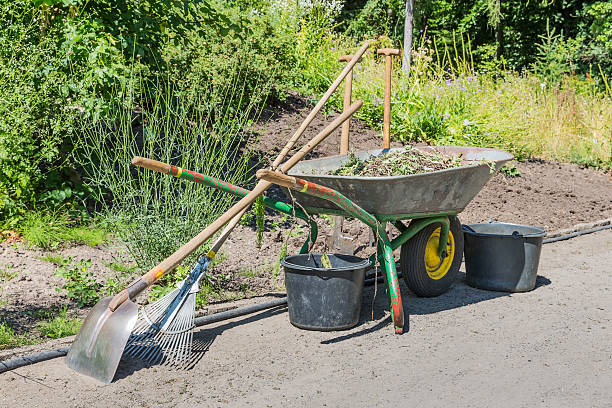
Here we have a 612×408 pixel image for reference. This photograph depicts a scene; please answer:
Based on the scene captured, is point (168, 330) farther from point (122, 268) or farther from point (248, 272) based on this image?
point (248, 272)

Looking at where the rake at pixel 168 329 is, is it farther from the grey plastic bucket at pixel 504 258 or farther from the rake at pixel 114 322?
the grey plastic bucket at pixel 504 258

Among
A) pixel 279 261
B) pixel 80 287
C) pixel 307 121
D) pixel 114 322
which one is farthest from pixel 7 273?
pixel 307 121

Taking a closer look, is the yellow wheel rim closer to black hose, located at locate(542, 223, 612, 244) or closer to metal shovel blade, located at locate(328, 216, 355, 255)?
metal shovel blade, located at locate(328, 216, 355, 255)

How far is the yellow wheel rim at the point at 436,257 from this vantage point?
13.9 ft

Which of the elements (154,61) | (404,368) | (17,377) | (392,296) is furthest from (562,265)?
(17,377)

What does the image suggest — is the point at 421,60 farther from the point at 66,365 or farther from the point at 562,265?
the point at 66,365

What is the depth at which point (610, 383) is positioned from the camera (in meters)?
2.99

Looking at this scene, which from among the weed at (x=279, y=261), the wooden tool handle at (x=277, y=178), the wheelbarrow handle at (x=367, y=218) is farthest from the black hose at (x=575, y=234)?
the wooden tool handle at (x=277, y=178)

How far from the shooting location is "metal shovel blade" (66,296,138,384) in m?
2.88

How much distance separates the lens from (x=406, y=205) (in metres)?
3.73

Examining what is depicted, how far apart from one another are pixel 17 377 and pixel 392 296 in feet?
6.57

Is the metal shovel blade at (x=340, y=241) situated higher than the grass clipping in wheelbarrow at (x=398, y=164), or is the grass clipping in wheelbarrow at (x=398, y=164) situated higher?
the grass clipping in wheelbarrow at (x=398, y=164)

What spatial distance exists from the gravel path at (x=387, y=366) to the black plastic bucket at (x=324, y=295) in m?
0.07

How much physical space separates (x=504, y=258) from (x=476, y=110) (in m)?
4.63
